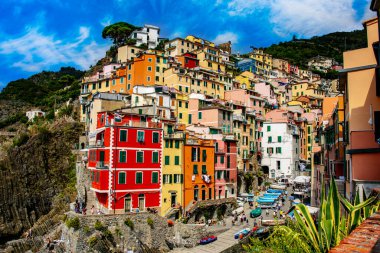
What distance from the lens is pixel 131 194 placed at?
40438 millimetres

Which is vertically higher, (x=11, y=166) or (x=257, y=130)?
(x=257, y=130)

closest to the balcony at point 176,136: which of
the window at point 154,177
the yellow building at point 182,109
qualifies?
the window at point 154,177

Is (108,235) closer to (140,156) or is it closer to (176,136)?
(140,156)

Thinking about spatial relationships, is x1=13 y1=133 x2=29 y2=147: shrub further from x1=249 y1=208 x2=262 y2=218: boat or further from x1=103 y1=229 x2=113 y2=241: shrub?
x1=249 y1=208 x2=262 y2=218: boat

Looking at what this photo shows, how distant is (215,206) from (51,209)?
28.7 meters

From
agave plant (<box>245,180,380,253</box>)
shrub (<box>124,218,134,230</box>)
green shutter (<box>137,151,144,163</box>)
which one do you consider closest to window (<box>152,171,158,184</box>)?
green shutter (<box>137,151,144,163</box>)

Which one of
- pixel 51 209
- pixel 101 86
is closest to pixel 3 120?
pixel 101 86

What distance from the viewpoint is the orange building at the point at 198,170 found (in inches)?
1800

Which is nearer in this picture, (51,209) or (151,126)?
(151,126)

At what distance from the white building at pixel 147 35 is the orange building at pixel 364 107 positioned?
309 ft

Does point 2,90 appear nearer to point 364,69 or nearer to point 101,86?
point 101,86

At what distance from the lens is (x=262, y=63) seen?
384ft

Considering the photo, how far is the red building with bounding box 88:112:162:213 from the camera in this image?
39.5 m

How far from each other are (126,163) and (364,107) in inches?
1064
